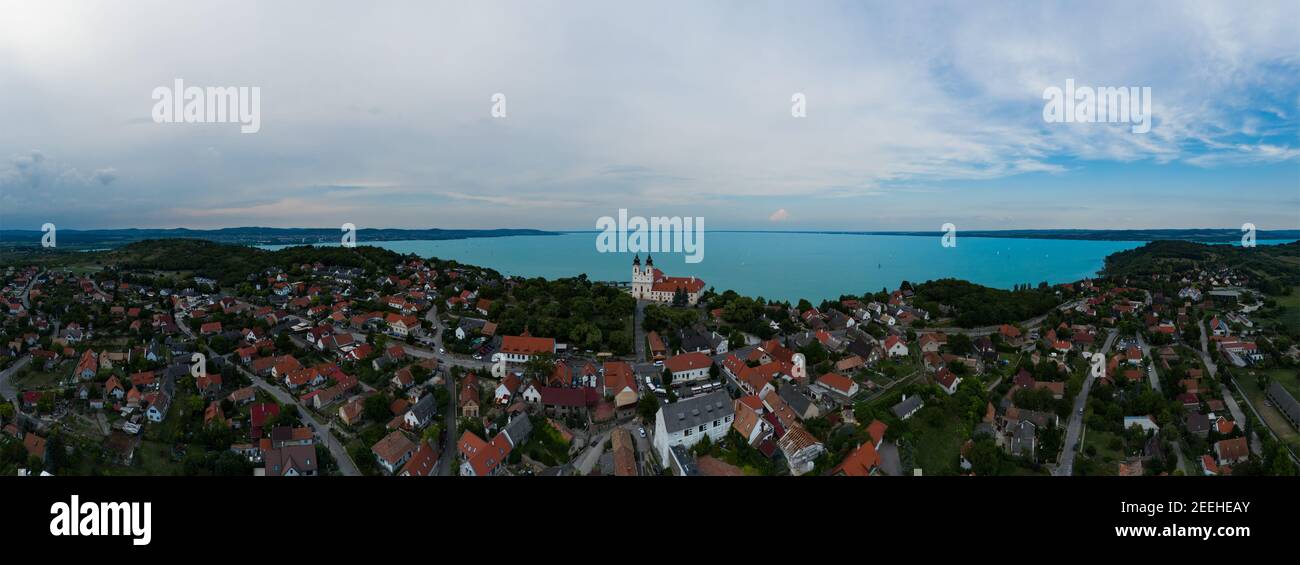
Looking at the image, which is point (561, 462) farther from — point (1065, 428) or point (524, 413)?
point (1065, 428)

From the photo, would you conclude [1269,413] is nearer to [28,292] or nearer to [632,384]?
[632,384]

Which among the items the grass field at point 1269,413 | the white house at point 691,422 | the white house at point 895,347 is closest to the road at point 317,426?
the white house at point 691,422

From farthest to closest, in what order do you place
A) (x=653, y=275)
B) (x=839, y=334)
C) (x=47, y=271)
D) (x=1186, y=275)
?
(x=1186, y=275) → (x=47, y=271) → (x=653, y=275) → (x=839, y=334)

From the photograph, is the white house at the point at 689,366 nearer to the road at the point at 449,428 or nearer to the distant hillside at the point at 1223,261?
the road at the point at 449,428

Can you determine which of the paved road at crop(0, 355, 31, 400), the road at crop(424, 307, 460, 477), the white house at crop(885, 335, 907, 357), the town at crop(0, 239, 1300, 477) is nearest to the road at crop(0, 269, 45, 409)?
the paved road at crop(0, 355, 31, 400)

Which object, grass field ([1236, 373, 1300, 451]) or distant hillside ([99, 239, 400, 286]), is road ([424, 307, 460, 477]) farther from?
distant hillside ([99, 239, 400, 286])
